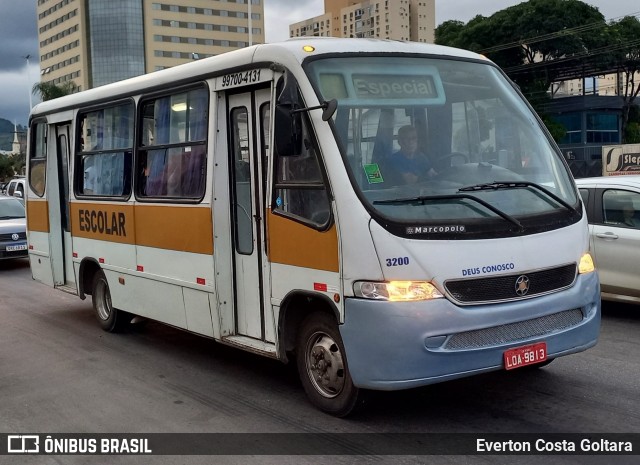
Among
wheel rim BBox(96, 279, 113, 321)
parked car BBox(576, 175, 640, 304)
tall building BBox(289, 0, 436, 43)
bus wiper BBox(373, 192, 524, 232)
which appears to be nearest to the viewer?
bus wiper BBox(373, 192, 524, 232)

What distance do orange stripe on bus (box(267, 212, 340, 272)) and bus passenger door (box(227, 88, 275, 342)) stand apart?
26 centimetres

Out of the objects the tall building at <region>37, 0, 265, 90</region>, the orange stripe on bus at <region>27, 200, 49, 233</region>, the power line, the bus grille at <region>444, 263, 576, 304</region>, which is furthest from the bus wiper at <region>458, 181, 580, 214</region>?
the tall building at <region>37, 0, 265, 90</region>

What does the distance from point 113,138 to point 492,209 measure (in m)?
4.97

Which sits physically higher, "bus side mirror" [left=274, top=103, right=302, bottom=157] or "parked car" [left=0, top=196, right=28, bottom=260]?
"bus side mirror" [left=274, top=103, right=302, bottom=157]

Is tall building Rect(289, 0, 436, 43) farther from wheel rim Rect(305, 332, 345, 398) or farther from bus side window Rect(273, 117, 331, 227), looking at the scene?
wheel rim Rect(305, 332, 345, 398)

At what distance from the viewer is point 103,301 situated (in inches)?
352

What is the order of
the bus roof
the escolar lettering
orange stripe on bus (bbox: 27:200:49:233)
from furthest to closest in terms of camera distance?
orange stripe on bus (bbox: 27:200:49:233) → the escolar lettering → the bus roof

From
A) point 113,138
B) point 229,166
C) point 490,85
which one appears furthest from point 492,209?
point 113,138

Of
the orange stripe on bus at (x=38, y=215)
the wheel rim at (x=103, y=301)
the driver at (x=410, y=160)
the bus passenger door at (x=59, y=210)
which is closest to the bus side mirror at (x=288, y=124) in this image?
the driver at (x=410, y=160)

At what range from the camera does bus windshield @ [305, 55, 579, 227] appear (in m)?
4.94

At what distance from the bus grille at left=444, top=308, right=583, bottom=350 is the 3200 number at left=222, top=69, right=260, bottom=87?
265 cm

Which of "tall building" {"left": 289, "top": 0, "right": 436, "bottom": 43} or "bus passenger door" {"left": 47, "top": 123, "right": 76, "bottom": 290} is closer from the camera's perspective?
"bus passenger door" {"left": 47, "top": 123, "right": 76, "bottom": 290}

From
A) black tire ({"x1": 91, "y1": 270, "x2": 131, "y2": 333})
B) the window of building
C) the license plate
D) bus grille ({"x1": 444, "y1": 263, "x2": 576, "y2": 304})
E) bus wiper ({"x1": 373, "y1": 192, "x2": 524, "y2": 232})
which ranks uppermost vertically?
the window of building

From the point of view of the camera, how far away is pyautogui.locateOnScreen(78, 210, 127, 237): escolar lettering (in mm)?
8062
